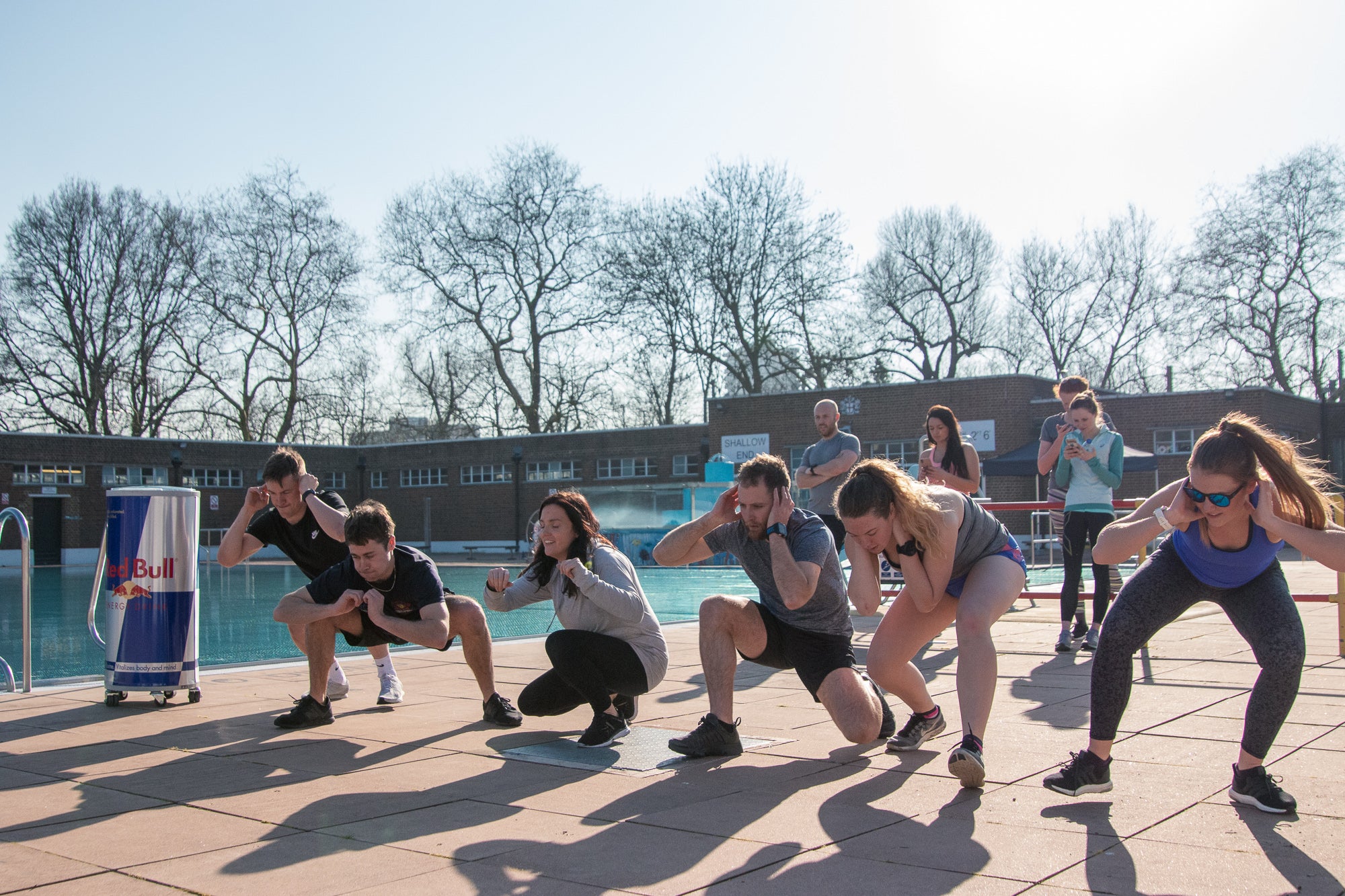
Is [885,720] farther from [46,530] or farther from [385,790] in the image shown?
[46,530]

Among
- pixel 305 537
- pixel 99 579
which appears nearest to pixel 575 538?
pixel 305 537

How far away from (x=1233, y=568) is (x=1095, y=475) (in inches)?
165

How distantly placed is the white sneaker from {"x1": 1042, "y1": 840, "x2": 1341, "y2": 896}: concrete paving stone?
4070 mm

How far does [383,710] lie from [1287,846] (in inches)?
169

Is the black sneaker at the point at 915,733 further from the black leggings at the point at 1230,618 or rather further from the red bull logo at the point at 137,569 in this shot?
the red bull logo at the point at 137,569

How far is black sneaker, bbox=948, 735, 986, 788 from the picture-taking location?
3.74 m

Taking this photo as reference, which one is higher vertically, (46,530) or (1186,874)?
(46,530)

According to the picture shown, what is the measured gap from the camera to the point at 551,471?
42750mm

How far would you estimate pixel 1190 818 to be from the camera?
3441 millimetres

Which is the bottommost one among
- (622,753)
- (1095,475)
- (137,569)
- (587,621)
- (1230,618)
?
(622,753)

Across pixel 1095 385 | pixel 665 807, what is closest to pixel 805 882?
pixel 665 807

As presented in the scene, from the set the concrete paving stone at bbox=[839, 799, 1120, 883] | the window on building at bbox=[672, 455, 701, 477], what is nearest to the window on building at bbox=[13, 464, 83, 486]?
the window on building at bbox=[672, 455, 701, 477]

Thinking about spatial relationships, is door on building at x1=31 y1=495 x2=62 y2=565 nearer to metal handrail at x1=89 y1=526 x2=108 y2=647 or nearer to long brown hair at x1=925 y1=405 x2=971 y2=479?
metal handrail at x1=89 y1=526 x2=108 y2=647

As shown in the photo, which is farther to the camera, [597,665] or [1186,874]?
[597,665]
